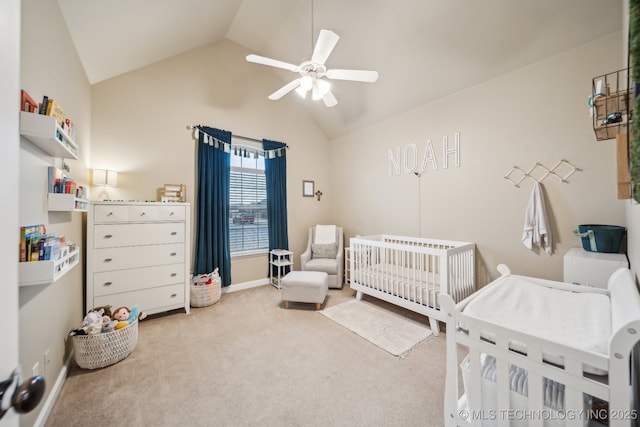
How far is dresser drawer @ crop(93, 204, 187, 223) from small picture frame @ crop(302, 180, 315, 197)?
212 centimetres

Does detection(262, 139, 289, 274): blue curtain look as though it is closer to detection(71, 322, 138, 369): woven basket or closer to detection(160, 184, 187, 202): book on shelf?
detection(160, 184, 187, 202): book on shelf

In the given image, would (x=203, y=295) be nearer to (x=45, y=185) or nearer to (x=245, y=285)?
(x=245, y=285)

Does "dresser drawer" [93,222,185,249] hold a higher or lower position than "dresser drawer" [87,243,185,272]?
higher

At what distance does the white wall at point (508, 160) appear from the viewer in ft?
6.91

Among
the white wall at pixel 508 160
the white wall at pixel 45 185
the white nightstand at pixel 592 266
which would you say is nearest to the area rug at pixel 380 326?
the white wall at pixel 508 160

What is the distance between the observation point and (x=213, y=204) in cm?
343

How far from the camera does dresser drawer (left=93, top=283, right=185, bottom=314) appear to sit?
2.42 m

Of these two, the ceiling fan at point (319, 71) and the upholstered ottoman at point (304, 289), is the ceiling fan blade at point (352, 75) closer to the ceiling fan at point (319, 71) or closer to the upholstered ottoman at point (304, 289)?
the ceiling fan at point (319, 71)

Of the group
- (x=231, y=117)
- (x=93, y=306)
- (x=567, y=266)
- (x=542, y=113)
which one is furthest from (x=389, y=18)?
(x=93, y=306)

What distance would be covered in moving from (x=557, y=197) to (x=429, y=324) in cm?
172

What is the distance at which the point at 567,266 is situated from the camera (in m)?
1.90

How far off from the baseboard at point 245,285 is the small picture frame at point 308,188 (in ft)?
5.43

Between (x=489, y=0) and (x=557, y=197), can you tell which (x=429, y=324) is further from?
(x=489, y=0)

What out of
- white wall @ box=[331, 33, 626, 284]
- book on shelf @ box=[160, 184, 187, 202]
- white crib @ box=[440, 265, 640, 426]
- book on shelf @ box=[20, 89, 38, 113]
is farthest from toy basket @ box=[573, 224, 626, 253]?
book on shelf @ box=[160, 184, 187, 202]
